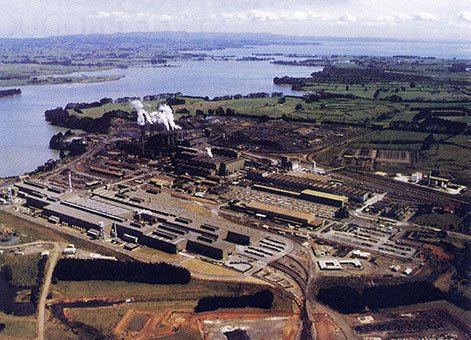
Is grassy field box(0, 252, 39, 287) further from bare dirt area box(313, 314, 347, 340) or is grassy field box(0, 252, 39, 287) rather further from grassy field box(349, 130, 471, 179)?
grassy field box(349, 130, 471, 179)

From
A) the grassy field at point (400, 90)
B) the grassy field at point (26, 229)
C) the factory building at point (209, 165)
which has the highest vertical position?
the grassy field at point (400, 90)

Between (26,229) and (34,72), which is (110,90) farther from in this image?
(26,229)

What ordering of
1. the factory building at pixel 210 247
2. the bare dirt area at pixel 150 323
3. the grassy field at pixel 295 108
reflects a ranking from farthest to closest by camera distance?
the grassy field at pixel 295 108
the factory building at pixel 210 247
the bare dirt area at pixel 150 323

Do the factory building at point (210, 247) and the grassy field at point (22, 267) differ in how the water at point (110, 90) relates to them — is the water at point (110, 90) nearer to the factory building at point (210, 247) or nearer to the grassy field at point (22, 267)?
the grassy field at point (22, 267)

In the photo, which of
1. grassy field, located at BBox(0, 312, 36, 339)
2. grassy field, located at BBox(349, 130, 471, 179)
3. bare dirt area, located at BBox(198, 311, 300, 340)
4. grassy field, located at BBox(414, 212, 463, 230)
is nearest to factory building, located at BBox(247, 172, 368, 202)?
grassy field, located at BBox(414, 212, 463, 230)

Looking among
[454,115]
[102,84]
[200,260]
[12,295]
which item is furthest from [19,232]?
[102,84]

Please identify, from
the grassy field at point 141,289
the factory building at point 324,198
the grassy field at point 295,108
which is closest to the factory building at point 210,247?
the grassy field at point 141,289

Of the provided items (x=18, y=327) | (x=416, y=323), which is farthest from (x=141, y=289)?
(x=416, y=323)
